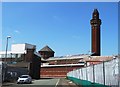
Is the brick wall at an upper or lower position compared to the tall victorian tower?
lower

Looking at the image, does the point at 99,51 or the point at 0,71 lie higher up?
the point at 99,51

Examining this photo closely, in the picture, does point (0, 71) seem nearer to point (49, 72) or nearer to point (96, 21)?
point (49, 72)

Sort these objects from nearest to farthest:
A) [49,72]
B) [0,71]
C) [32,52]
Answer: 1. [0,71]
2. [32,52]
3. [49,72]

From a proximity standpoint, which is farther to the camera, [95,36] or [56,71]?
[95,36]

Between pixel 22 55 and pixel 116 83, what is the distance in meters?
97.6

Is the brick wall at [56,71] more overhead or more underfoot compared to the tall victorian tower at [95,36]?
more underfoot

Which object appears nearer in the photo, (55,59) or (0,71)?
(0,71)

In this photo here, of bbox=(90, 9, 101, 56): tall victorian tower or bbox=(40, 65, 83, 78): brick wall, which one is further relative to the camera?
bbox=(90, 9, 101, 56): tall victorian tower

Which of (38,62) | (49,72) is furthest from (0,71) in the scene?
(49,72)

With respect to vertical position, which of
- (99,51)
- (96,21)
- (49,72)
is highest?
(96,21)

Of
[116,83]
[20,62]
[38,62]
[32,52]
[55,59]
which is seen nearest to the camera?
[116,83]

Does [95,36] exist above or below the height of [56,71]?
above

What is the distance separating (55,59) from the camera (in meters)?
154

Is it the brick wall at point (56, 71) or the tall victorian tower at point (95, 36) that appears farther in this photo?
the tall victorian tower at point (95, 36)
